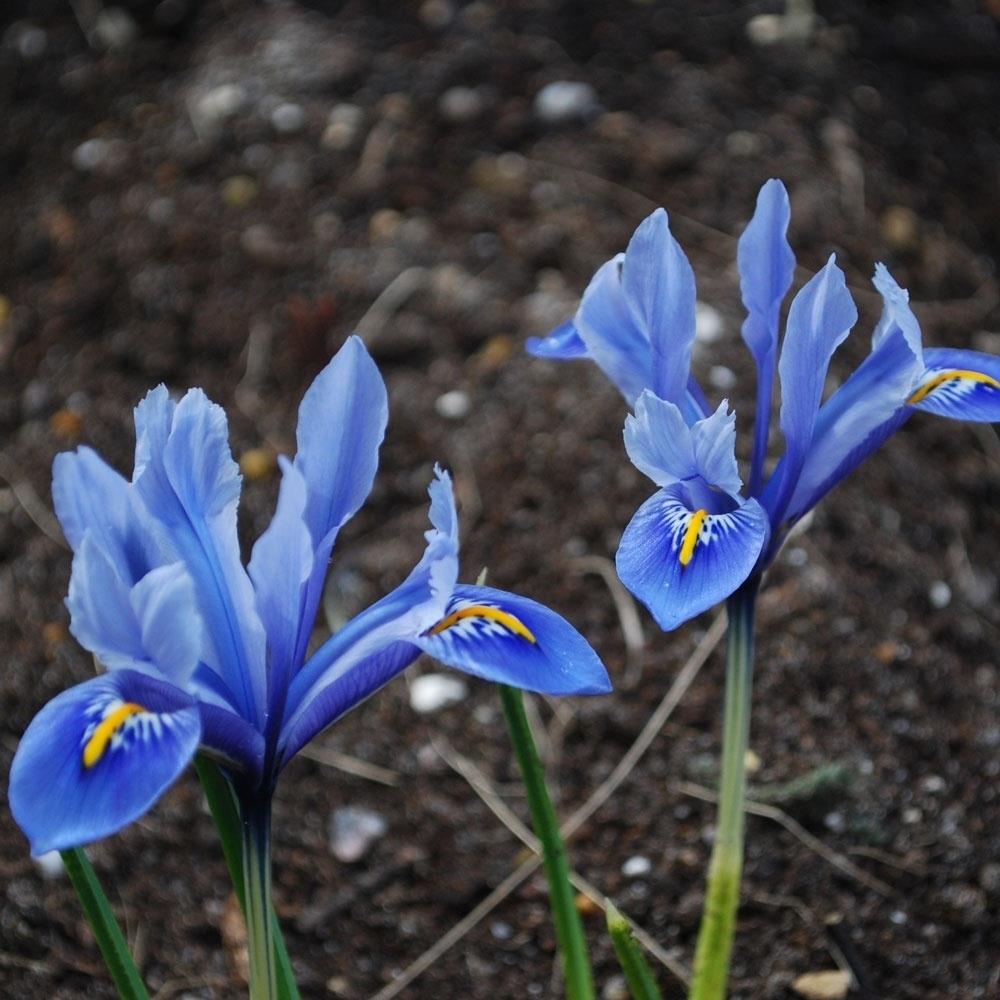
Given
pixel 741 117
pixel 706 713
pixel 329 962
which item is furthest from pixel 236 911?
pixel 741 117

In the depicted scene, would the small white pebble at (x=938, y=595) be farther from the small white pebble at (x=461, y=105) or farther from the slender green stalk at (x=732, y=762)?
the small white pebble at (x=461, y=105)

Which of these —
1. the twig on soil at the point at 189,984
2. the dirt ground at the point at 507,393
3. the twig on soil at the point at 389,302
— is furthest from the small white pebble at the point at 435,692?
the twig on soil at the point at 389,302

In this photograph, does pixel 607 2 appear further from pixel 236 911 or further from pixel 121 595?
pixel 121 595

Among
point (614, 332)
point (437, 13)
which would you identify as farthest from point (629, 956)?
point (437, 13)

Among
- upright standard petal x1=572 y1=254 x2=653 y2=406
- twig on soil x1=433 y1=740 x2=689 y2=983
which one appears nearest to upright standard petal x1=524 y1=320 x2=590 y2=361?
upright standard petal x1=572 y1=254 x2=653 y2=406

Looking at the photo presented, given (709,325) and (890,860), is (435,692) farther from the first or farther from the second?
(709,325)

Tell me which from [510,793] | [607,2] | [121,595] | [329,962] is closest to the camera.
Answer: [121,595]

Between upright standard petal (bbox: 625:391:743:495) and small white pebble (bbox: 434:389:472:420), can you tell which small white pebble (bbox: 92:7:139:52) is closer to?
small white pebble (bbox: 434:389:472:420)
